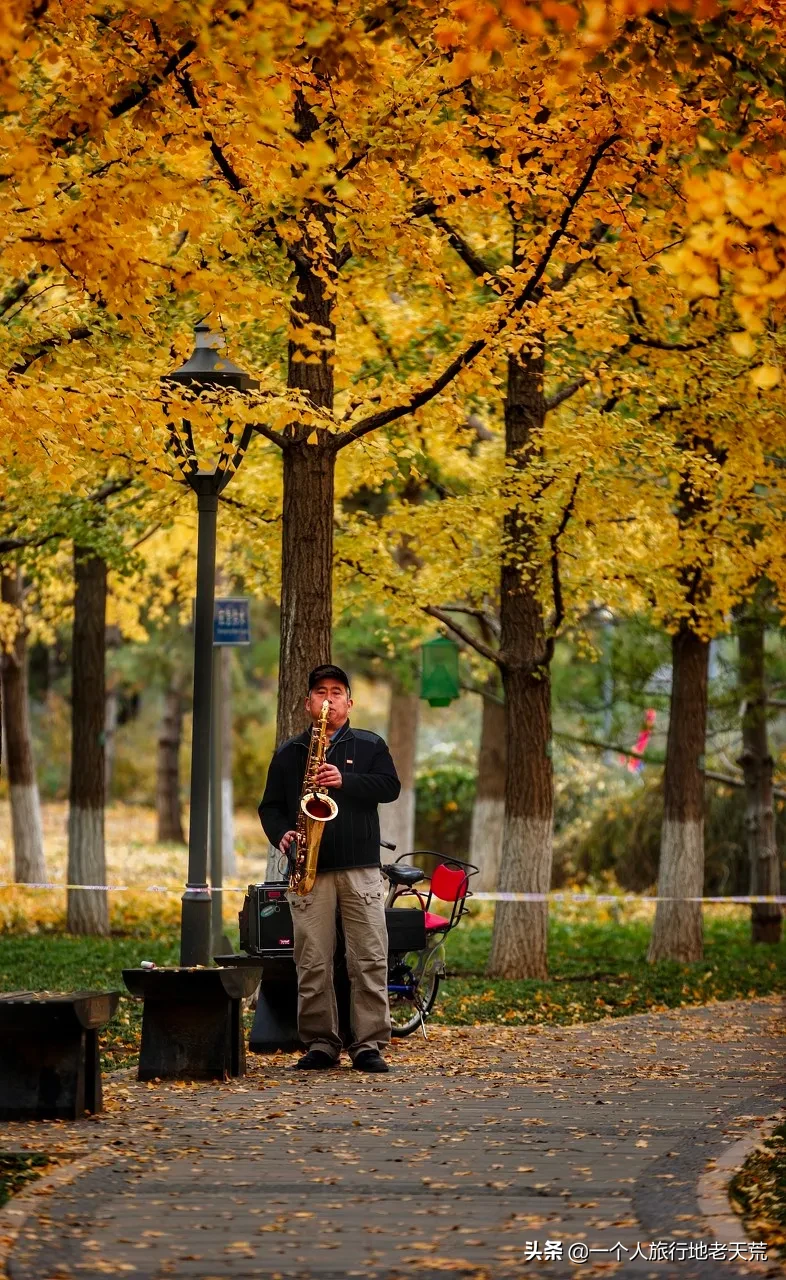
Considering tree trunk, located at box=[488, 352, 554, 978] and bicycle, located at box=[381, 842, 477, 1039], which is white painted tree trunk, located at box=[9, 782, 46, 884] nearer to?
tree trunk, located at box=[488, 352, 554, 978]

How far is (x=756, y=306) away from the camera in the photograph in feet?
19.9

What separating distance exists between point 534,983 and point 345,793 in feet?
20.0

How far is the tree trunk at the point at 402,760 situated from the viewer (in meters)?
23.3

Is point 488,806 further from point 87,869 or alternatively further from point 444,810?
point 444,810

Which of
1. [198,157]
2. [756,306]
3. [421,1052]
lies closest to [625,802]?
[421,1052]

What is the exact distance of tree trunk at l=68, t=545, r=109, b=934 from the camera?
60.3 ft

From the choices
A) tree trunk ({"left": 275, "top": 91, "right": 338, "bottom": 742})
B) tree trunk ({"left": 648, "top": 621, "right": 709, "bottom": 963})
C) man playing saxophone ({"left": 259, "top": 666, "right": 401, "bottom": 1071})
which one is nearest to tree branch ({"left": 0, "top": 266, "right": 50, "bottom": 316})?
tree trunk ({"left": 275, "top": 91, "right": 338, "bottom": 742})

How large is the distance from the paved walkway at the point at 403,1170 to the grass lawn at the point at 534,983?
7.07 feet

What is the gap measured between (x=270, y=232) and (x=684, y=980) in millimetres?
7950

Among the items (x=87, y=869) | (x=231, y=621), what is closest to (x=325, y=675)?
(x=231, y=621)

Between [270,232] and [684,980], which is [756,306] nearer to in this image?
[270,232]

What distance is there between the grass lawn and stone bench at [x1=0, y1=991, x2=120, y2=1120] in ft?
6.78

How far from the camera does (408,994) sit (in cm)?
1083

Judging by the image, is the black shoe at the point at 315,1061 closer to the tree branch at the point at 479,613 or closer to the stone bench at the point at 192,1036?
the stone bench at the point at 192,1036
